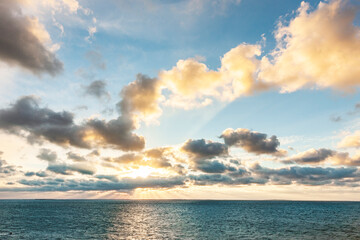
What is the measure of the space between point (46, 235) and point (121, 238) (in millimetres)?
20897

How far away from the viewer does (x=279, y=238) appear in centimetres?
5903

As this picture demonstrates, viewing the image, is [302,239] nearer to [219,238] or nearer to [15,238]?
[219,238]

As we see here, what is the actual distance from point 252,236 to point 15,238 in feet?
200

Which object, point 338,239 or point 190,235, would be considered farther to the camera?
point 190,235

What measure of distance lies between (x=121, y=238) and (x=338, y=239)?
180 feet

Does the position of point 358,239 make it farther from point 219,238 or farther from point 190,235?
point 190,235

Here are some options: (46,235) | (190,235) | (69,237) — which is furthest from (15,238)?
(190,235)

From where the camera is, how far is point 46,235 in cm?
6278

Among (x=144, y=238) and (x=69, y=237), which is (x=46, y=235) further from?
(x=144, y=238)

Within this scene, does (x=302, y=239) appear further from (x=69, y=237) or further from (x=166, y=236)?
(x=69, y=237)

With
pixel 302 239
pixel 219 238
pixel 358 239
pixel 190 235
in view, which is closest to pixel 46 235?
pixel 190 235

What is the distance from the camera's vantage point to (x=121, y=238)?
60906 mm

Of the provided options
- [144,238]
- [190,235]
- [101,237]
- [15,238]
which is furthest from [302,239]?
[15,238]

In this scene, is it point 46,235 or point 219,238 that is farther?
point 46,235
